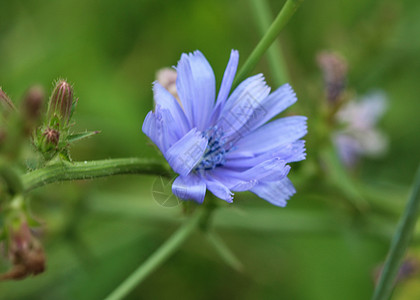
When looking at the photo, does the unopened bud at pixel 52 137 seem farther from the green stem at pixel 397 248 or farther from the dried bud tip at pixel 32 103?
the green stem at pixel 397 248

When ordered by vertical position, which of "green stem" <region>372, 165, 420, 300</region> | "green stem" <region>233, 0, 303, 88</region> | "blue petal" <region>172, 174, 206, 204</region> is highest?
"green stem" <region>233, 0, 303, 88</region>

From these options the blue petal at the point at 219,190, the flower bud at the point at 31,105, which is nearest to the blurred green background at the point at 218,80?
the blue petal at the point at 219,190

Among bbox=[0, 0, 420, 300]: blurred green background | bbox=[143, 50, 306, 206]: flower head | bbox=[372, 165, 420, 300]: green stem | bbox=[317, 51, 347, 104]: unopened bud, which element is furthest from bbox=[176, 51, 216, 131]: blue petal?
bbox=[0, 0, 420, 300]: blurred green background

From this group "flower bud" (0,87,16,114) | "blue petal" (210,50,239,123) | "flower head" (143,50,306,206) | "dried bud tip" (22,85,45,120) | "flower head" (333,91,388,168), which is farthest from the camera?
"flower head" (333,91,388,168)

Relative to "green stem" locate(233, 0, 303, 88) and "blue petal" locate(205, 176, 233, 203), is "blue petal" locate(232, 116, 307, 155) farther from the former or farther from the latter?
"green stem" locate(233, 0, 303, 88)

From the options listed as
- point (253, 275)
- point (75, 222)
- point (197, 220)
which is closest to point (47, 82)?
point (75, 222)

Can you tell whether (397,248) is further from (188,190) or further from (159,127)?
(159,127)

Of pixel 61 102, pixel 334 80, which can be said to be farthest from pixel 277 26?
pixel 334 80
